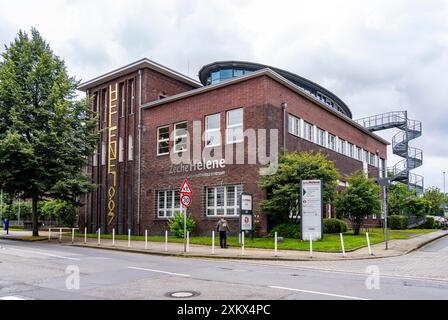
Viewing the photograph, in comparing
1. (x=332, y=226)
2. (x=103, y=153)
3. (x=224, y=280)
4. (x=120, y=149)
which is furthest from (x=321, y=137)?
(x=224, y=280)

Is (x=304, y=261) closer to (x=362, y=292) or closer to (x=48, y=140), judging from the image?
(x=362, y=292)

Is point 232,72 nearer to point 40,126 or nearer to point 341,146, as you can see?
point 341,146

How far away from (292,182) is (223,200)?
4.89 meters

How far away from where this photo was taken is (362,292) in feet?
30.1

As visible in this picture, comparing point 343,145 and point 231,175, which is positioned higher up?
point 343,145

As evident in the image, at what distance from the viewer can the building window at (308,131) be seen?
30.1 meters

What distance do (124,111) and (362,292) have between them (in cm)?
2681

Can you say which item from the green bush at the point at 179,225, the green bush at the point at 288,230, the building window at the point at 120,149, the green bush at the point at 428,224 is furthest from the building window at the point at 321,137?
the green bush at the point at 428,224

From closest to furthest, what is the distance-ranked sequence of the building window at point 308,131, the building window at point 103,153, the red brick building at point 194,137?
the red brick building at point 194,137
the building window at point 308,131
the building window at point 103,153

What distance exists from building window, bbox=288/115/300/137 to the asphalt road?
13.5 m

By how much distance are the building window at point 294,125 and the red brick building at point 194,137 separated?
7 centimetres

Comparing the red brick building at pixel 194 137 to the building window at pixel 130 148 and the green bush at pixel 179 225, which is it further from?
the green bush at pixel 179 225

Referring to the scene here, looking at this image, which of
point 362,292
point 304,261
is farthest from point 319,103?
point 362,292

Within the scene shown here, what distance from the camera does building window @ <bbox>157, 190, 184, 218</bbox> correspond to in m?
29.2
